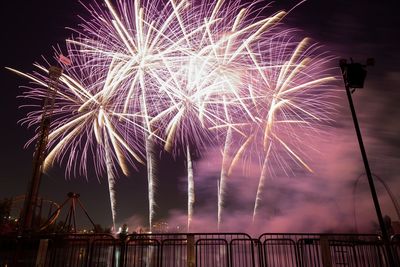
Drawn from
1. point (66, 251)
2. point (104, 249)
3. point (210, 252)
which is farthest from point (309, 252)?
point (66, 251)

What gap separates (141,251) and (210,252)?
249 cm

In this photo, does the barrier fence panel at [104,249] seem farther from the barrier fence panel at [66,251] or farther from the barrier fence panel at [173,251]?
the barrier fence panel at [173,251]

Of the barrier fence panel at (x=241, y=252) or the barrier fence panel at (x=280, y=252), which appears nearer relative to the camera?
the barrier fence panel at (x=241, y=252)

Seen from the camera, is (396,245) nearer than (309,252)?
No

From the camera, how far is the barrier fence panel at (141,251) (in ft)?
41.6

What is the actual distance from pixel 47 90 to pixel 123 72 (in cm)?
424

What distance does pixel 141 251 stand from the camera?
1316 centimetres

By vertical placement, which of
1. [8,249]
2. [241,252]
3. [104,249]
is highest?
[8,249]

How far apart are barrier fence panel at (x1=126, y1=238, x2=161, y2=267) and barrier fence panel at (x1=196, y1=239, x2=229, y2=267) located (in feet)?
4.68

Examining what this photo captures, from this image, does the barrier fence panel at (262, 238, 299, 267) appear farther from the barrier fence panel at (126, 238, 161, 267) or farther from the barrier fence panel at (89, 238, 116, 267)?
the barrier fence panel at (89, 238, 116, 267)

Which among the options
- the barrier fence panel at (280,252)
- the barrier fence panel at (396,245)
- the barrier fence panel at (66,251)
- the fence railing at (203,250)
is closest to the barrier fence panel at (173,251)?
the fence railing at (203,250)

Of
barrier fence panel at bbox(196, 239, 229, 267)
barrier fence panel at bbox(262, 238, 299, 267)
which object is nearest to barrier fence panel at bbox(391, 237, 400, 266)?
barrier fence panel at bbox(262, 238, 299, 267)

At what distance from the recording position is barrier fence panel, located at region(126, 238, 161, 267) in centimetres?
1268

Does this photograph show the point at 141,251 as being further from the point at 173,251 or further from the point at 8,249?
the point at 8,249
